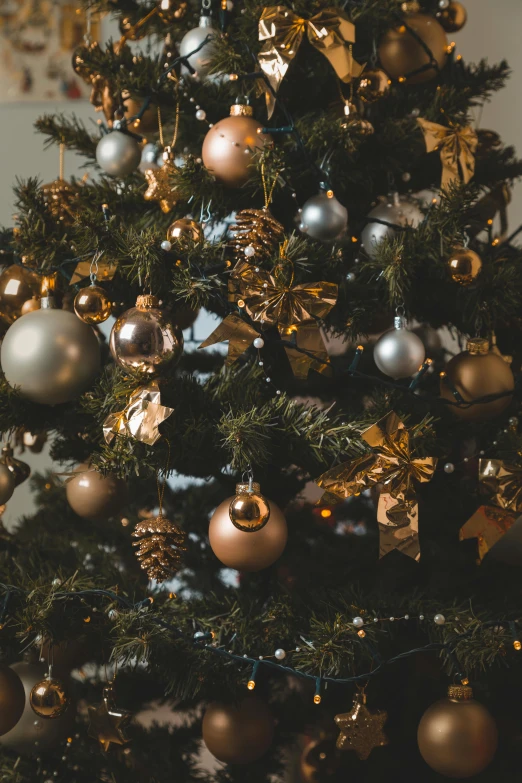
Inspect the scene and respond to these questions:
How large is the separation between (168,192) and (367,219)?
21 centimetres

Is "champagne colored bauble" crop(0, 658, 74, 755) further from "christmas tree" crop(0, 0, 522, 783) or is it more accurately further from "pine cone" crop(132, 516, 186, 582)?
"pine cone" crop(132, 516, 186, 582)

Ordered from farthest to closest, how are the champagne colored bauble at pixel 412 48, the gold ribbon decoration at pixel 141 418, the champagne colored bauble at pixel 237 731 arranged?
the champagne colored bauble at pixel 412 48
the champagne colored bauble at pixel 237 731
the gold ribbon decoration at pixel 141 418

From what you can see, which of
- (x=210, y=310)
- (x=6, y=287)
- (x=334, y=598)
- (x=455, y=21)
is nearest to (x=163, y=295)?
(x=210, y=310)

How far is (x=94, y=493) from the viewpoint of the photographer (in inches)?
33.0

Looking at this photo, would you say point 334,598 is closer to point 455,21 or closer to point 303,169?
point 303,169

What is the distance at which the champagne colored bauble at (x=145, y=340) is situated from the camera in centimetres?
67

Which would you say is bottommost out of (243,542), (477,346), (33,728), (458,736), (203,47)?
(33,728)

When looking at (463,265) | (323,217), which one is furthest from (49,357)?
(463,265)

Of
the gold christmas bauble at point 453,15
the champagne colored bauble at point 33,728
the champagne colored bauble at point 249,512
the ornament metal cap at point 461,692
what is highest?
the gold christmas bauble at point 453,15

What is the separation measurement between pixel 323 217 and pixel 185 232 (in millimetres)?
148

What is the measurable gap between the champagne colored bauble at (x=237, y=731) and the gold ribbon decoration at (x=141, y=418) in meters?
0.29

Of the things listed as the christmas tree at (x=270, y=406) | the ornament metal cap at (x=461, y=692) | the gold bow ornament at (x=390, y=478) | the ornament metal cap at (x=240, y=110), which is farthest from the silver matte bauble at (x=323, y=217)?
the ornament metal cap at (x=461, y=692)

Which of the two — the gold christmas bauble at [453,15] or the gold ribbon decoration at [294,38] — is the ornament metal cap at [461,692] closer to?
the gold ribbon decoration at [294,38]

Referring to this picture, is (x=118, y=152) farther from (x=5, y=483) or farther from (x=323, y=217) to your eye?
(x=5, y=483)
